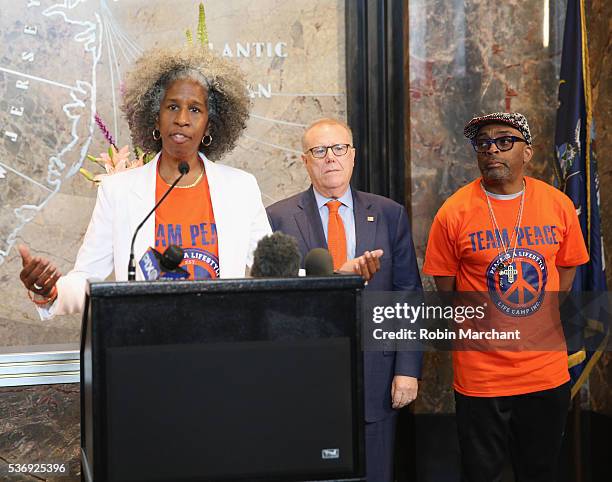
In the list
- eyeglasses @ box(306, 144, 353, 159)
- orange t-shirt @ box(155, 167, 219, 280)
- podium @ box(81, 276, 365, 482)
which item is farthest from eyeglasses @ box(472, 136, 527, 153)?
podium @ box(81, 276, 365, 482)

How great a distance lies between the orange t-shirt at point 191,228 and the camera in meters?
2.35

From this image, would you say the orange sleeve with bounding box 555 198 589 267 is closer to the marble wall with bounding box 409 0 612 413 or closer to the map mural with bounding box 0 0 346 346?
the marble wall with bounding box 409 0 612 413

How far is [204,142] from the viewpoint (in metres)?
2.63

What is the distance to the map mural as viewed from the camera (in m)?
3.91

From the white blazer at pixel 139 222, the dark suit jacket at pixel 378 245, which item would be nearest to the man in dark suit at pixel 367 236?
the dark suit jacket at pixel 378 245

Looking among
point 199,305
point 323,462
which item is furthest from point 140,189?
point 323,462

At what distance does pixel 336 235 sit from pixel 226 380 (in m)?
1.48

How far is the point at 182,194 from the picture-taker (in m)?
2.44

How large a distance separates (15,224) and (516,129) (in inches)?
91.6

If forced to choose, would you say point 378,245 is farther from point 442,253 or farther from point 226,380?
point 226,380

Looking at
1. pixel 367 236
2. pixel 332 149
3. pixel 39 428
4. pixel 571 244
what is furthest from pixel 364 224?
pixel 39 428

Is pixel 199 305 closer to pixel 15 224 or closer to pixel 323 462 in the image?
pixel 323 462

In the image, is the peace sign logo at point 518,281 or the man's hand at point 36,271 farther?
the peace sign logo at point 518,281

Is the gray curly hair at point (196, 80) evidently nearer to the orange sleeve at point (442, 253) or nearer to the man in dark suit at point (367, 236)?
the man in dark suit at point (367, 236)
